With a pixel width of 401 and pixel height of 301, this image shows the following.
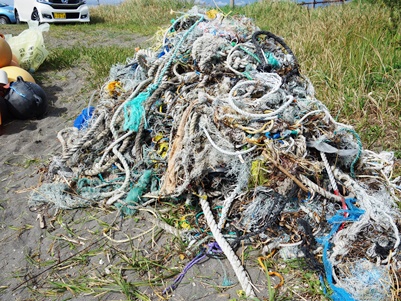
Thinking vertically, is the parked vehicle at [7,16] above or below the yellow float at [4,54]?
below

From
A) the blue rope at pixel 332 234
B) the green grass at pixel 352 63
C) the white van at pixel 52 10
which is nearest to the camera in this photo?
the blue rope at pixel 332 234

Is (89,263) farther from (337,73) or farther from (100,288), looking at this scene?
(337,73)

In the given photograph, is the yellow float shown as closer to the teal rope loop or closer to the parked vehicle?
the teal rope loop

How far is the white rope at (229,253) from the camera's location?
201 cm

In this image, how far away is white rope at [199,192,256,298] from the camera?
2.01 metres

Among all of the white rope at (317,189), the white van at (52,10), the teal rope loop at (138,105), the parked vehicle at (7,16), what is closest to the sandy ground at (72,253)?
the white rope at (317,189)

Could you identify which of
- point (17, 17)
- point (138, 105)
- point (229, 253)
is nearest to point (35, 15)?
point (17, 17)

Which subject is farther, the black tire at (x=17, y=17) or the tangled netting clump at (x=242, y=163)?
the black tire at (x=17, y=17)

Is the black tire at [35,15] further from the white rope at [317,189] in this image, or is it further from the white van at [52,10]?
the white rope at [317,189]

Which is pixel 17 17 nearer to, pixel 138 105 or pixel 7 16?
pixel 7 16

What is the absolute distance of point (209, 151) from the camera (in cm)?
239

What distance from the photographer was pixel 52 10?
409 inches

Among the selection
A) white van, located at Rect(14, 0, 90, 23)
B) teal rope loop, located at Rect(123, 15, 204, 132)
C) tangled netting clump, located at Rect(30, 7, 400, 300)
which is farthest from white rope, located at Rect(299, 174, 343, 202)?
white van, located at Rect(14, 0, 90, 23)

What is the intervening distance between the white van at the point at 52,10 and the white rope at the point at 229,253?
10.0 metres
